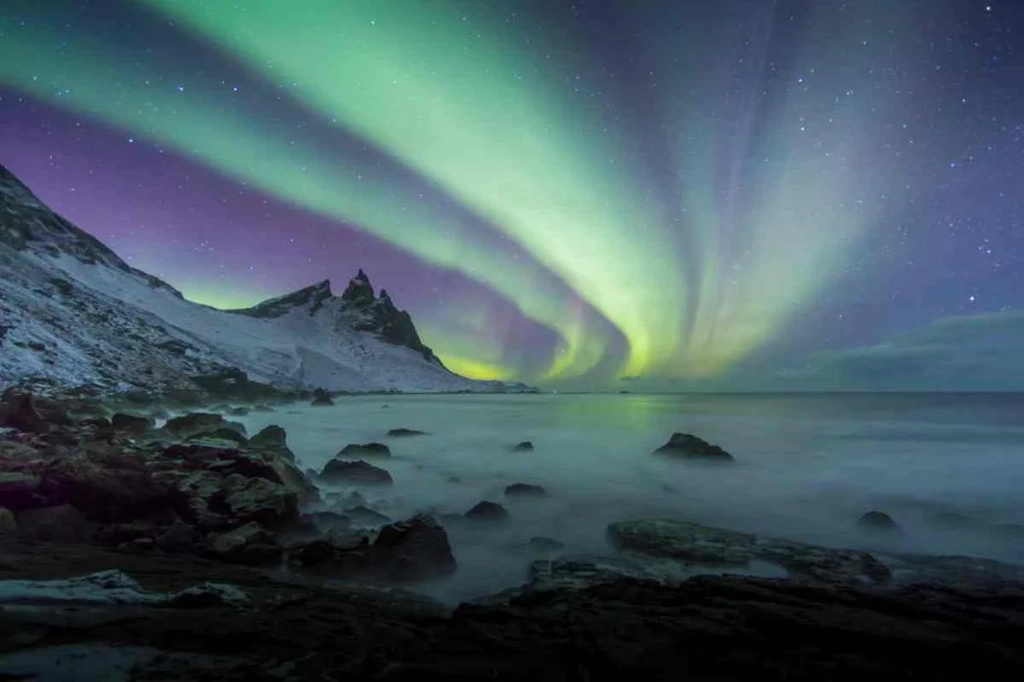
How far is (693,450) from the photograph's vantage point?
2697 centimetres

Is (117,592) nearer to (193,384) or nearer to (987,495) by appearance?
(987,495)

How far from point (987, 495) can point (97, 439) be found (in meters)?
30.9

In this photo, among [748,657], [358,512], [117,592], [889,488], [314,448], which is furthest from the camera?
[314,448]

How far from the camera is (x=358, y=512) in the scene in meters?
13.1

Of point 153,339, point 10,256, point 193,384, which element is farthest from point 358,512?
point 10,256

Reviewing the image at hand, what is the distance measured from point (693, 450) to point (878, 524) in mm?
12804

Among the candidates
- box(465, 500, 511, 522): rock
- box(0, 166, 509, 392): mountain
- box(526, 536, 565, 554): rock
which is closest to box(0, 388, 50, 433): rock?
box(465, 500, 511, 522): rock

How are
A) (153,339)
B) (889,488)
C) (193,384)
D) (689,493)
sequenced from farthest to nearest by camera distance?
1. (153,339)
2. (193,384)
3. (889,488)
4. (689,493)

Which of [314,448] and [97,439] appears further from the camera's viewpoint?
[314,448]

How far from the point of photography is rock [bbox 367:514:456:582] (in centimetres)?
868

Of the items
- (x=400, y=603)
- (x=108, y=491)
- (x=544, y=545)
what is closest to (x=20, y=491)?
(x=108, y=491)

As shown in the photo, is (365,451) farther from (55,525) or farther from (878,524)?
(878,524)

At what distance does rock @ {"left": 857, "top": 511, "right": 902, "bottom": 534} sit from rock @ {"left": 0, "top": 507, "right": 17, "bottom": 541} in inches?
732

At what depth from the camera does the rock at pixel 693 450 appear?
87.0ft
